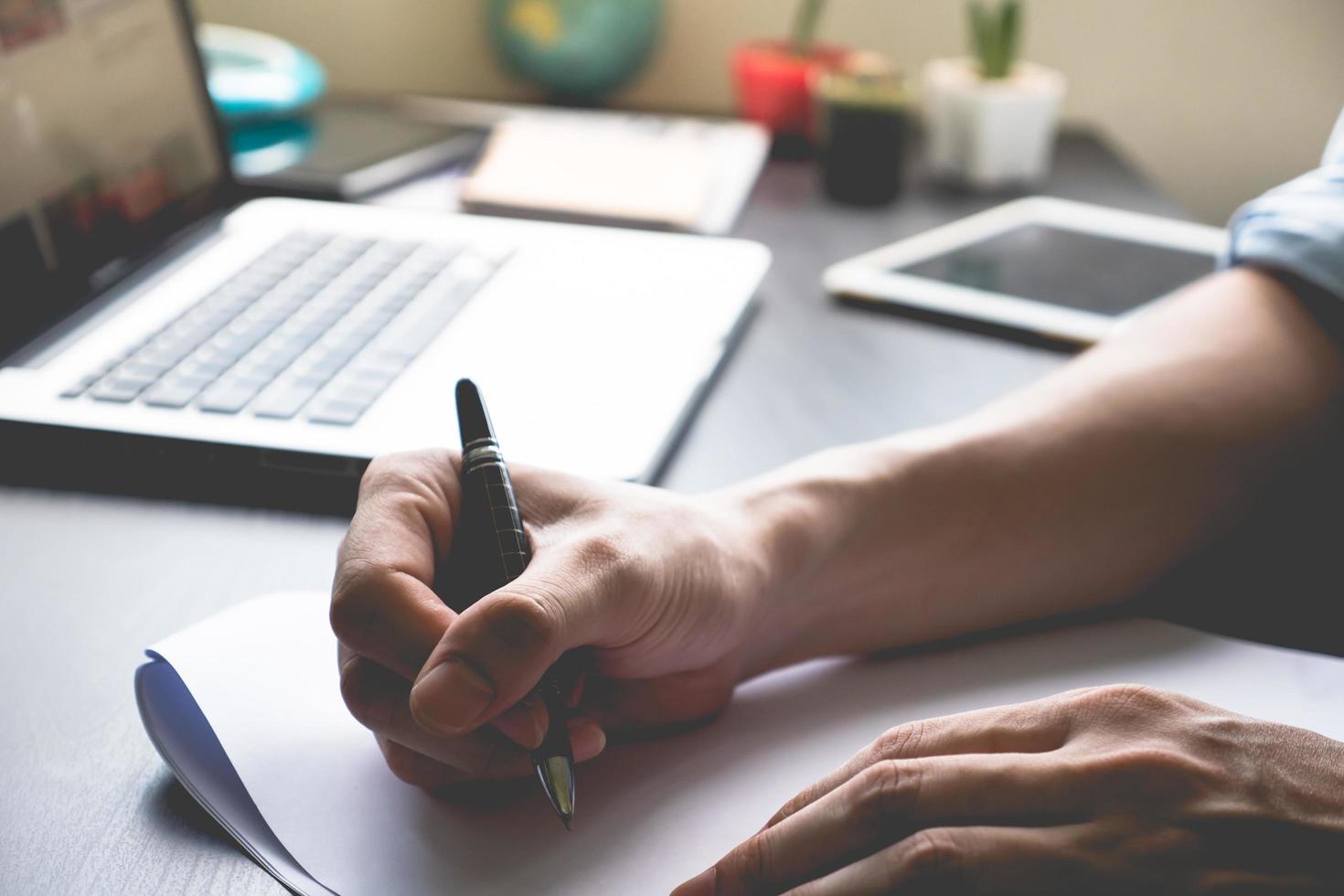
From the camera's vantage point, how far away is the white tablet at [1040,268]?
0.79 m

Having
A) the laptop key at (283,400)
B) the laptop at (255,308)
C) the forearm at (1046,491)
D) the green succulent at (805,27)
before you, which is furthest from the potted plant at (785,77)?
the laptop key at (283,400)

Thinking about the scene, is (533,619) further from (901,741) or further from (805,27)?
(805,27)

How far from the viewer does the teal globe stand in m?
1.20

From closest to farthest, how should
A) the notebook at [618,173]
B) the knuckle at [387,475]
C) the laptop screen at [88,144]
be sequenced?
the knuckle at [387,475], the laptop screen at [88,144], the notebook at [618,173]

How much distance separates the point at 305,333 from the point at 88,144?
242 mm

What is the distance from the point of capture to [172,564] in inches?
21.2

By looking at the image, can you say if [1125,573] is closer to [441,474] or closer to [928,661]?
[928,661]

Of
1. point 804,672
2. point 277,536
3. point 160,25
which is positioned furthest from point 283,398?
point 160,25

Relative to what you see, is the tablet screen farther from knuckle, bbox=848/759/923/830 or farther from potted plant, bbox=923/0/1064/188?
knuckle, bbox=848/759/923/830

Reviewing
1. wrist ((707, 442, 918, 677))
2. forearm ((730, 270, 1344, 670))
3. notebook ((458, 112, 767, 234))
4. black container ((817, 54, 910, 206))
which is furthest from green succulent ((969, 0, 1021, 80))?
wrist ((707, 442, 918, 677))

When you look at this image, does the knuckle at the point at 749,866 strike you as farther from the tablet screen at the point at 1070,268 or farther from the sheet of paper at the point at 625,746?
the tablet screen at the point at 1070,268

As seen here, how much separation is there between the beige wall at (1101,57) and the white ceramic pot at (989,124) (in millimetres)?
230

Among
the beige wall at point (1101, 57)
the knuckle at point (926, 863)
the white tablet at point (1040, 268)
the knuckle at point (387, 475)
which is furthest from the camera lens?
the beige wall at point (1101, 57)

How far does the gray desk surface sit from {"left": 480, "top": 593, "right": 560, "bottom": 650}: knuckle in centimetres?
12
